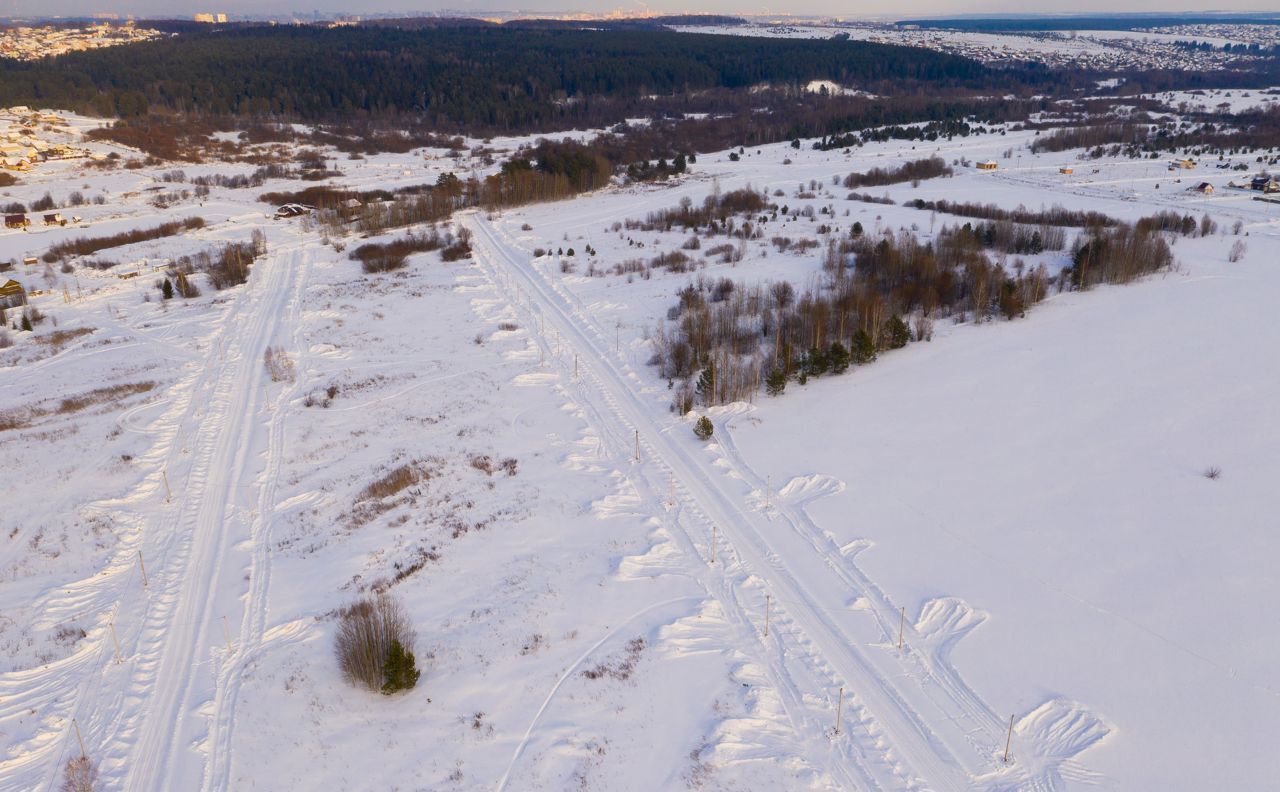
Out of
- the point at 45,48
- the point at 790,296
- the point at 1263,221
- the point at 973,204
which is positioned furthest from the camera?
the point at 45,48

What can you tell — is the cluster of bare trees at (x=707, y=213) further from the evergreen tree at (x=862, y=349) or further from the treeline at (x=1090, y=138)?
the treeline at (x=1090, y=138)

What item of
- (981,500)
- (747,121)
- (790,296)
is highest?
(747,121)

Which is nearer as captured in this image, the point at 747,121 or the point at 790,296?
the point at 790,296

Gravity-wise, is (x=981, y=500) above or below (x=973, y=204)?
below

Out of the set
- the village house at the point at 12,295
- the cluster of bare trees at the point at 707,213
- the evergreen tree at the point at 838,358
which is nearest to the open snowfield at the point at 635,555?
the evergreen tree at the point at 838,358

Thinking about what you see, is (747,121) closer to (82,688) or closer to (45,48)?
(82,688)

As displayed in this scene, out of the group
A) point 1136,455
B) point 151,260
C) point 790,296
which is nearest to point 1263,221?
point 790,296

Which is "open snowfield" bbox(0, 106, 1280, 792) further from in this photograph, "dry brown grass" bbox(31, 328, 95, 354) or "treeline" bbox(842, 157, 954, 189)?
"treeline" bbox(842, 157, 954, 189)
